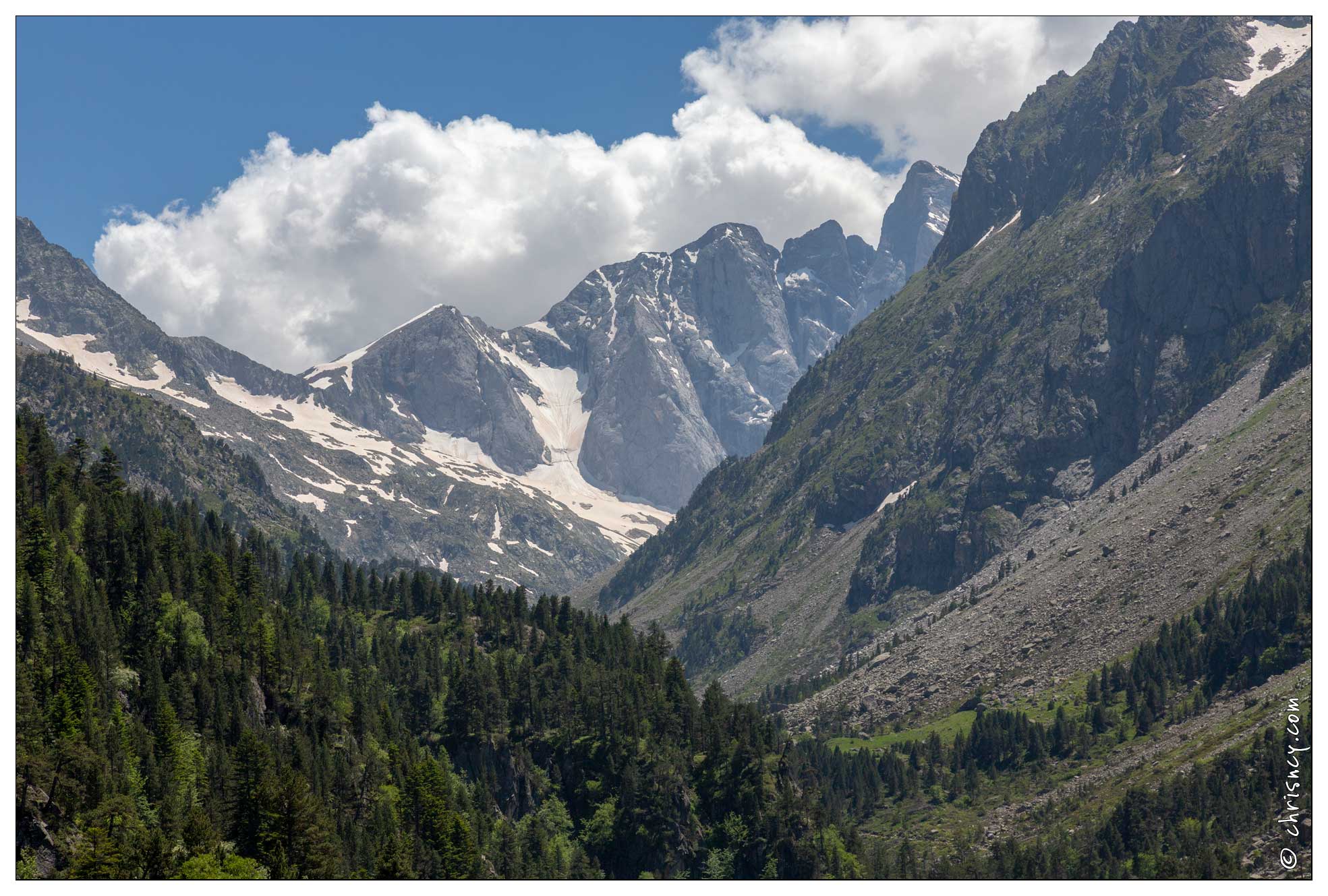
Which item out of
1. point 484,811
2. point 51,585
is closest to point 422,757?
point 484,811

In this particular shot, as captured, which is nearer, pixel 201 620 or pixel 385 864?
pixel 385 864

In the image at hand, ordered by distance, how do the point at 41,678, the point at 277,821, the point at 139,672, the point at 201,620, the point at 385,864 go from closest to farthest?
1. the point at 385,864
2. the point at 277,821
3. the point at 41,678
4. the point at 139,672
5. the point at 201,620

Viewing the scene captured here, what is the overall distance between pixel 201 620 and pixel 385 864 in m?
75.9

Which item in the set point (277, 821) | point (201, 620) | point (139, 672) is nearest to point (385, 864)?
point (277, 821)

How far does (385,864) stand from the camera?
12281 cm

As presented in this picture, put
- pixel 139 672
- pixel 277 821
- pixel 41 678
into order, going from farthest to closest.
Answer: pixel 139 672
pixel 41 678
pixel 277 821

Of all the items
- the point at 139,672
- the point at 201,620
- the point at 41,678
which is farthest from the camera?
the point at 201,620
